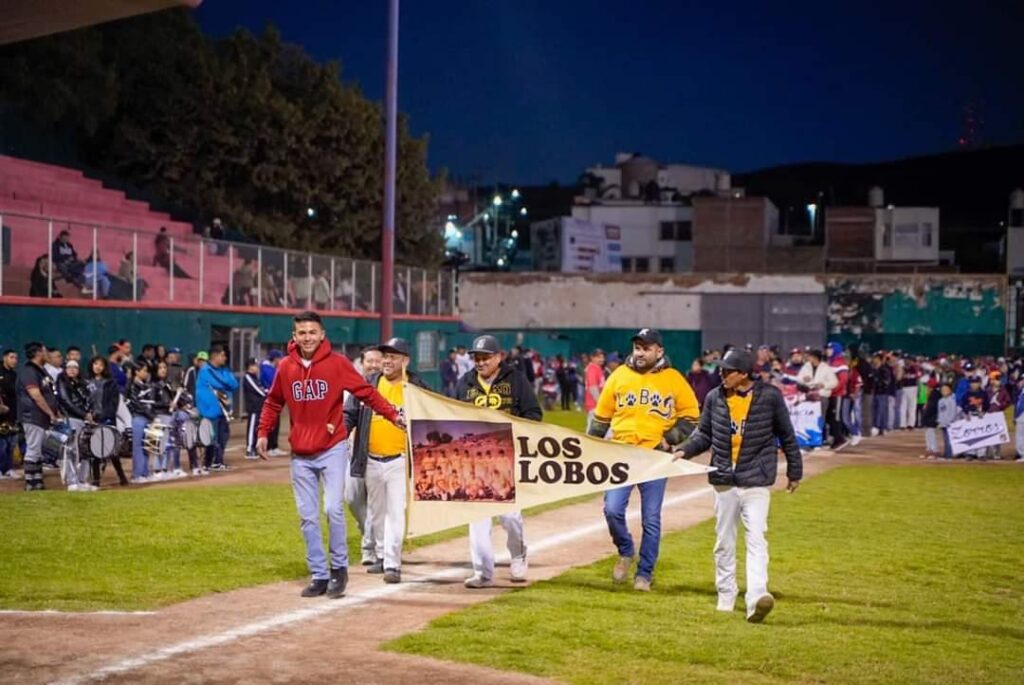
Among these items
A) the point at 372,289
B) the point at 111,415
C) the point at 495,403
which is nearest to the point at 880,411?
the point at 372,289

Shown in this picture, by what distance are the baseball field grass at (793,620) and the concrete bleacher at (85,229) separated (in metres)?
15.6

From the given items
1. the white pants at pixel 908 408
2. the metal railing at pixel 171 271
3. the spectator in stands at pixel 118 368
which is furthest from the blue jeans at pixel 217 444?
the white pants at pixel 908 408

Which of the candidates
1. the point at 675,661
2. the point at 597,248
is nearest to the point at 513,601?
the point at 675,661

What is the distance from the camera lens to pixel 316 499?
36.8 ft

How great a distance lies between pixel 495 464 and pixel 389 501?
1.28 m

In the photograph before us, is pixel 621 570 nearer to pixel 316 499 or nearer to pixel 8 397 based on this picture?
pixel 316 499

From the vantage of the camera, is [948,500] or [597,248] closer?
[948,500]

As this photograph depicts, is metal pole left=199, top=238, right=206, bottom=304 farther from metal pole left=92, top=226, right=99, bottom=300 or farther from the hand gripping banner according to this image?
the hand gripping banner

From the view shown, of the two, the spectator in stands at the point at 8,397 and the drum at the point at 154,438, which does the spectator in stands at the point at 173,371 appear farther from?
the spectator in stands at the point at 8,397

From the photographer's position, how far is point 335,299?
40.7 metres

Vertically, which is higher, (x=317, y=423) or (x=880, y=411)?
(x=317, y=423)

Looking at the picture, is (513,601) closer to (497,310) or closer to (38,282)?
(38,282)

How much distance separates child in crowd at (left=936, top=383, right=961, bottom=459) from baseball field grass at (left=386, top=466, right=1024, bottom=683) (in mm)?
12932

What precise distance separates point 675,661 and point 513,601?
235 cm
